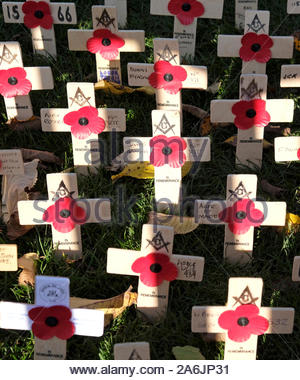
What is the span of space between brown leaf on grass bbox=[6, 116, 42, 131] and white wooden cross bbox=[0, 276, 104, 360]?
122 cm

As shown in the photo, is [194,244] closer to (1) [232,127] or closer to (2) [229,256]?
(2) [229,256]

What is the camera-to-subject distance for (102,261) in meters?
2.60

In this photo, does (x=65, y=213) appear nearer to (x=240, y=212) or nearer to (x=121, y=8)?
(x=240, y=212)

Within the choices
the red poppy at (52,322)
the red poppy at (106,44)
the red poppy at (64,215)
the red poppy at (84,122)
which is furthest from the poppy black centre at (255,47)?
the red poppy at (52,322)

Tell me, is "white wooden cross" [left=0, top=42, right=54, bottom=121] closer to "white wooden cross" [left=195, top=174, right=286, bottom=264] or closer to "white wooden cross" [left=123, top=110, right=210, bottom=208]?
"white wooden cross" [left=123, top=110, right=210, bottom=208]

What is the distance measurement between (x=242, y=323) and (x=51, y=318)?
0.68 metres

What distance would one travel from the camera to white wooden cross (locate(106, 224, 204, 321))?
2295mm

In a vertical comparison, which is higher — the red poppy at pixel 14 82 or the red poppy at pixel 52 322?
the red poppy at pixel 14 82

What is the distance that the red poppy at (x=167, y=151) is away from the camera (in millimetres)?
2660

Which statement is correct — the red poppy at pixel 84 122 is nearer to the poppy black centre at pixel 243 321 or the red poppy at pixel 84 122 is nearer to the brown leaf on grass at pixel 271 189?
the brown leaf on grass at pixel 271 189

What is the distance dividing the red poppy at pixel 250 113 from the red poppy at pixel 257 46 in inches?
17.4

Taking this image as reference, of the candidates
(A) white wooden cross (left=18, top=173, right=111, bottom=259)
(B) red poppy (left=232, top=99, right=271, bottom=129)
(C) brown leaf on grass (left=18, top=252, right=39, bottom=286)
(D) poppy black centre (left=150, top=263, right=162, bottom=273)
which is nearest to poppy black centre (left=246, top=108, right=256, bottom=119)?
(B) red poppy (left=232, top=99, right=271, bottom=129)

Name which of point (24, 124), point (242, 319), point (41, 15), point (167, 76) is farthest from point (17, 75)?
point (242, 319)

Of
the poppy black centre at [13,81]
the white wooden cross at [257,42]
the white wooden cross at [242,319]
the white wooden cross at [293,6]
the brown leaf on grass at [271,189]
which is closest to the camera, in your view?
the white wooden cross at [242,319]
